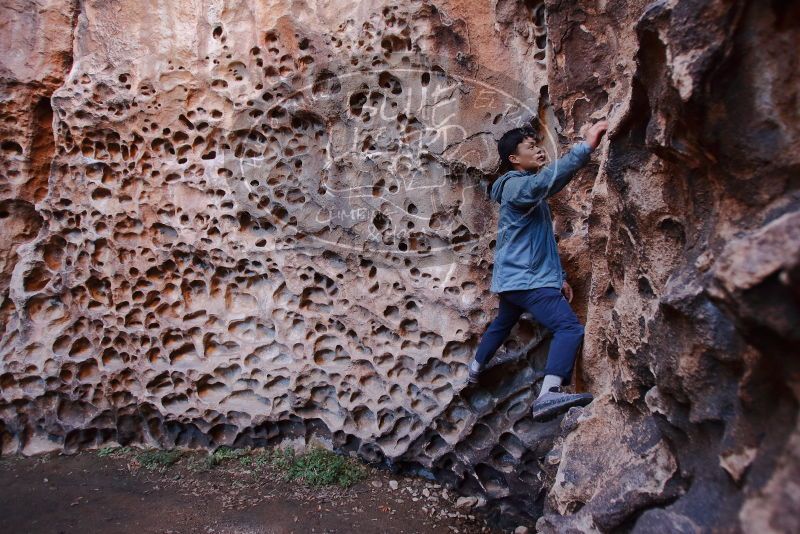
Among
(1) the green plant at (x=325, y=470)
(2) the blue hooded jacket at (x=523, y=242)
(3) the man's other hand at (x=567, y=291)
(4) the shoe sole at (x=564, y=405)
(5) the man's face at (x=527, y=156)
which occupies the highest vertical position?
(5) the man's face at (x=527, y=156)

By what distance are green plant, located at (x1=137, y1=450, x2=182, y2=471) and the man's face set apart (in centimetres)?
262

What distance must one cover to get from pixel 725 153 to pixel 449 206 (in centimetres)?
185

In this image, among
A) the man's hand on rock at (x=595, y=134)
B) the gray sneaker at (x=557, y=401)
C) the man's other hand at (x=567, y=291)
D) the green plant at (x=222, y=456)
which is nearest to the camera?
the man's hand on rock at (x=595, y=134)

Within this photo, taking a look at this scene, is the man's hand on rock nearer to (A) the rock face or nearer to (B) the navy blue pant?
(A) the rock face

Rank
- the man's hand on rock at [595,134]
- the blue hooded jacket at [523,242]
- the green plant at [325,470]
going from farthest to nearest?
the green plant at [325,470]
the blue hooded jacket at [523,242]
the man's hand on rock at [595,134]

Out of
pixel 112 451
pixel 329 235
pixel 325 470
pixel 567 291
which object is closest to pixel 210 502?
pixel 325 470

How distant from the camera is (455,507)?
10.3 feet

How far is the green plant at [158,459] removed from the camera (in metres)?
3.61

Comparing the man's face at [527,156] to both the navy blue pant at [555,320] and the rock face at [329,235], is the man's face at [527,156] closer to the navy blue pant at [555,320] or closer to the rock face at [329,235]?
the rock face at [329,235]

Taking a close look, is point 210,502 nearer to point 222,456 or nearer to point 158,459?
point 222,456

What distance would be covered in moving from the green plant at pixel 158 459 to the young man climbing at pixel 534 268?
216 cm

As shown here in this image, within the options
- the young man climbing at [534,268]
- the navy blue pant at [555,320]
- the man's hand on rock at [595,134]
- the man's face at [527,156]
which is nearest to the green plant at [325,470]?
the young man climbing at [534,268]

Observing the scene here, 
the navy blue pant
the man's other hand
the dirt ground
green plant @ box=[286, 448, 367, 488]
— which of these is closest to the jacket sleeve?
the navy blue pant

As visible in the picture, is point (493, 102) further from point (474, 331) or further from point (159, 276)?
point (159, 276)
